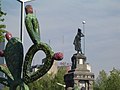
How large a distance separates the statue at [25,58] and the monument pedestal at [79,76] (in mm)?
21418

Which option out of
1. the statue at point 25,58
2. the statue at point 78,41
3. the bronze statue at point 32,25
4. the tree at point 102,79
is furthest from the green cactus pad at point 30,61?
the tree at point 102,79

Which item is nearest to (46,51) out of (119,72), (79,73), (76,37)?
(79,73)

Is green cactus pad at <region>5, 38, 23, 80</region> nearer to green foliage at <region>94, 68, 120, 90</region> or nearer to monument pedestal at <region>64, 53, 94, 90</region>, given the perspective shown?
monument pedestal at <region>64, 53, 94, 90</region>

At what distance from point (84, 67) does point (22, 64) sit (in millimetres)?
22729

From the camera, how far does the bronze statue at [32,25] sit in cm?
1417

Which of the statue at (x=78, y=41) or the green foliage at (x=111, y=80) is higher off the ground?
the statue at (x=78, y=41)

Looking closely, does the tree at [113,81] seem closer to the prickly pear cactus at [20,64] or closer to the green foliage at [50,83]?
the green foliage at [50,83]

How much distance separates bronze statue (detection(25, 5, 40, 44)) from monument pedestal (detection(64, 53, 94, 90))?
2210 cm

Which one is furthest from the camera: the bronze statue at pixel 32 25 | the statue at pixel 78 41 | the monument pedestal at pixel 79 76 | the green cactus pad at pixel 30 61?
the statue at pixel 78 41

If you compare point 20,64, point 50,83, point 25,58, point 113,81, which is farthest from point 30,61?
point 50,83

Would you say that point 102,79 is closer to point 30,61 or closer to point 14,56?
point 14,56

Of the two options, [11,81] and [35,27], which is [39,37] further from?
[11,81]

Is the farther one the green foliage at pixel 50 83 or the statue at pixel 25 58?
the green foliage at pixel 50 83

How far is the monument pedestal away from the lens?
3641 cm
